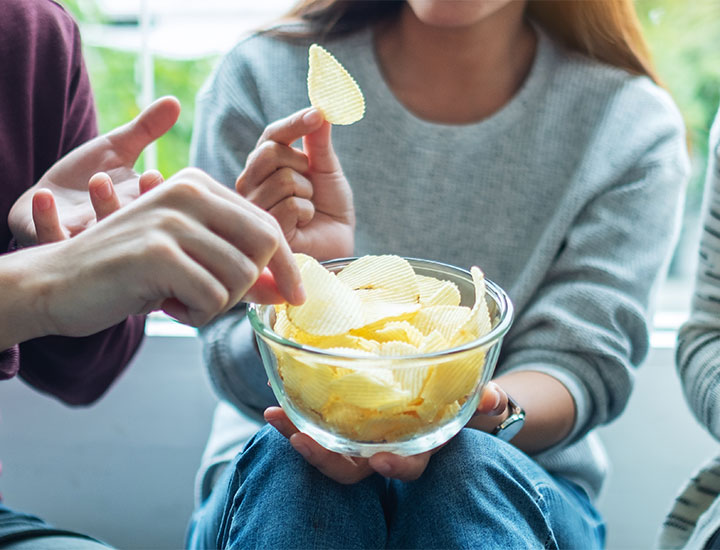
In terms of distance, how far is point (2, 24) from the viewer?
3.01 feet

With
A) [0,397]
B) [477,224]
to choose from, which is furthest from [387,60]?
[0,397]

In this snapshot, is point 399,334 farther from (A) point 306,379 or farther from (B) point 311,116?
(B) point 311,116

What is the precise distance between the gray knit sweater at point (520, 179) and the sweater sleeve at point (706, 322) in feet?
0.20

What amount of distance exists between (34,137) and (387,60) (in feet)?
1.71

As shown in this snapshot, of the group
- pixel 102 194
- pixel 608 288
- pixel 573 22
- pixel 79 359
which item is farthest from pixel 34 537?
pixel 573 22

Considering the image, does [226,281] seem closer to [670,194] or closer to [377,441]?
[377,441]

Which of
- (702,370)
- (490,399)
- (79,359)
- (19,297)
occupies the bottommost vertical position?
(79,359)

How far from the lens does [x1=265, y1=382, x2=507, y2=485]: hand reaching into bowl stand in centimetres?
74

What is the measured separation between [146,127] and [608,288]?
614 millimetres

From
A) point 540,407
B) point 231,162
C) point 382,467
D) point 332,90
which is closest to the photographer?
point 382,467

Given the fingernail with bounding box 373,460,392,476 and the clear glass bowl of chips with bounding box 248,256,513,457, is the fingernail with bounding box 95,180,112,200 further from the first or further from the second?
the fingernail with bounding box 373,460,392,476

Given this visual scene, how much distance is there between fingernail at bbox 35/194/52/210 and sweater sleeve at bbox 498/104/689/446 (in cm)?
62

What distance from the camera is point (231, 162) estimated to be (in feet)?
3.68

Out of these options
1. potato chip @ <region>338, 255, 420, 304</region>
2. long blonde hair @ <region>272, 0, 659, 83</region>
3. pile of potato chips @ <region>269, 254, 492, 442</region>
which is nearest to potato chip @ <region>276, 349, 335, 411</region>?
pile of potato chips @ <region>269, 254, 492, 442</region>
